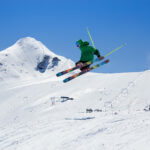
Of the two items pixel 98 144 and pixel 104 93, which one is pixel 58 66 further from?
pixel 98 144

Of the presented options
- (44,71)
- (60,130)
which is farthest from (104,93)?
(44,71)

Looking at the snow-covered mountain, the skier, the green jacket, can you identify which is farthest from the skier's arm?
the snow-covered mountain

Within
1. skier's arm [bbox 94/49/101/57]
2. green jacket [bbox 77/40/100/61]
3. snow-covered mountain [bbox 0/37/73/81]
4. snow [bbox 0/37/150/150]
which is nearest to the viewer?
snow [bbox 0/37/150/150]

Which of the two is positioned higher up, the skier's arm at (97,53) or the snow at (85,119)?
the skier's arm at (97,53)

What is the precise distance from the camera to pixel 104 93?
1048 inches

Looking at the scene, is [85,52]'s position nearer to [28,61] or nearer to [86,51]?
[86,51]

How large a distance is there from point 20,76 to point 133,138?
68.9 meters

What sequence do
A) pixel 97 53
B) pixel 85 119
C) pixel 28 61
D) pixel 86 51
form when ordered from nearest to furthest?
1. pixel 85 119
2. pixel 86 51
3. pixel 97 53
4. pixel 28 61

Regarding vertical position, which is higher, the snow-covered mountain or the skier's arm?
the snow-covered mountain

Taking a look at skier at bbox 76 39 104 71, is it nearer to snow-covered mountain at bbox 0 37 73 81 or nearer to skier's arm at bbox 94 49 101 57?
skier's arm at bbox 94 49 101 57

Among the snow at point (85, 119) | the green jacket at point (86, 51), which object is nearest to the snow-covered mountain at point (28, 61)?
the snow at point (85, 119)

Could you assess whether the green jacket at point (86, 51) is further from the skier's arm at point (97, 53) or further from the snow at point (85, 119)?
the snow at point (85, 119)

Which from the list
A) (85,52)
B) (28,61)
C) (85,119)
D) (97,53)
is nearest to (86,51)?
(85,52)

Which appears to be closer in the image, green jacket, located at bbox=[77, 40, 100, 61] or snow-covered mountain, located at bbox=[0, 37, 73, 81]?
green jacket, located at bbox=[77, 40, 100, 61]
